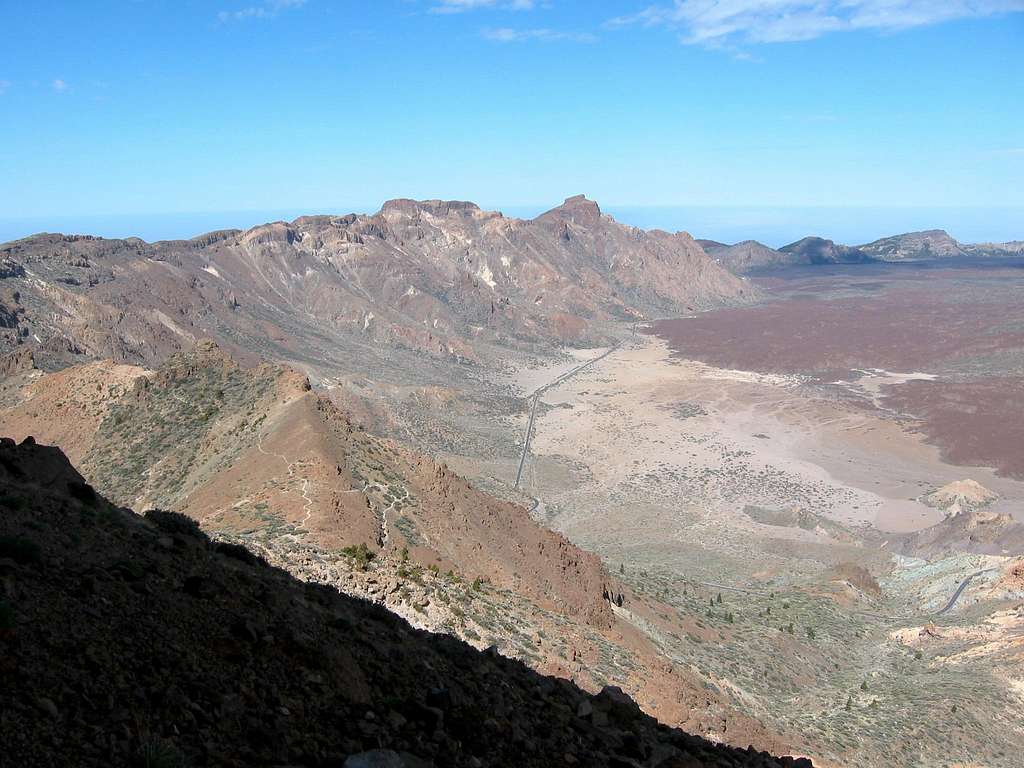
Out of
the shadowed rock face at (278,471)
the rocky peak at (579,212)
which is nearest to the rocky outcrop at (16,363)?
the shadowed rock face at (278,471)

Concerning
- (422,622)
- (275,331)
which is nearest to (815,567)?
(422,622)

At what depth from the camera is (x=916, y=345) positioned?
111 metres

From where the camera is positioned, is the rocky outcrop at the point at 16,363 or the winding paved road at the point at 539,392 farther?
the winding paved road at the point at 539,392

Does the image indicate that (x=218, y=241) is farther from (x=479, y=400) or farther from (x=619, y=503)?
(x=619, y=503)

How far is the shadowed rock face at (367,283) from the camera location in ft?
191

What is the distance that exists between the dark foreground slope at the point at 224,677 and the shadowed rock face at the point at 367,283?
3678 centimetres

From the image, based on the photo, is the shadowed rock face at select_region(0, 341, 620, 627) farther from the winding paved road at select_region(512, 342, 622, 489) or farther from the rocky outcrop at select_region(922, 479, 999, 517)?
the rocky outcrop at select_region(922, 479, 999, 517)

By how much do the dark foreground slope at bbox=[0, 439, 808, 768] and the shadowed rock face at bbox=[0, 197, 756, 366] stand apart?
36.8m

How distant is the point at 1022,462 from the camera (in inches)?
2319

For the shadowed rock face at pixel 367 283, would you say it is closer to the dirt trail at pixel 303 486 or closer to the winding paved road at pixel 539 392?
the winding paved road at pixel 539 392

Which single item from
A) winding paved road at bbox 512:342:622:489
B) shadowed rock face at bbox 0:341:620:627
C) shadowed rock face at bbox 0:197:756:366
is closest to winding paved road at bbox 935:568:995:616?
shadowed rock face at bbox 0:341:620:627

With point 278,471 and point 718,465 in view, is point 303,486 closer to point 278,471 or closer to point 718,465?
point 278,471

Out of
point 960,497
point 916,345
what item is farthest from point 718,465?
point 916,345

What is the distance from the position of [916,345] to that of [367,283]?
258 ft
